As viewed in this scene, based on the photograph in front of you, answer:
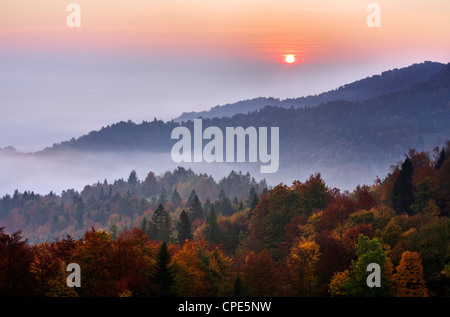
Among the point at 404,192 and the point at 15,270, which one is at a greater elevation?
the point at 404,192

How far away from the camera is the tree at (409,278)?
59406mm

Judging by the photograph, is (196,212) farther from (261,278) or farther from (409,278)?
(409,278)

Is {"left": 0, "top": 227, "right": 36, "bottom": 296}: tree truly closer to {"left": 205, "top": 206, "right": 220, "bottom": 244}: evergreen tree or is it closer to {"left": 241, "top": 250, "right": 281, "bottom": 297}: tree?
{"left": 241, "top": 250, "right": 281, "bottom": 297}: tree

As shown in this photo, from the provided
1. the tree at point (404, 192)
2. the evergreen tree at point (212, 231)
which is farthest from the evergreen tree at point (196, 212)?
the tree at point (404, 192)

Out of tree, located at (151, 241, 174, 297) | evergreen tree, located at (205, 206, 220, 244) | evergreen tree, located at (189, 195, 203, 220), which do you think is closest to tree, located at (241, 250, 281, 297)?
tree, located at (151, 241, 174, 297)

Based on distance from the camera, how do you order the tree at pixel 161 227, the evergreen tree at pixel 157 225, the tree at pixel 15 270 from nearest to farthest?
the tree at pixel 15 270 < the tree at pixel 161 227 < the evergreen tree at pixel 157 225

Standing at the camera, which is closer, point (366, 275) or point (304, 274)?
point (366, 275)

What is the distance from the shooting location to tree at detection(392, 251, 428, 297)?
59406 mm

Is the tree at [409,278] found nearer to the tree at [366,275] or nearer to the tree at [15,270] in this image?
the tree at [366,275]

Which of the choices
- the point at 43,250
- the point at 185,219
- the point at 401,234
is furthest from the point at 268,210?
the point at 43,250

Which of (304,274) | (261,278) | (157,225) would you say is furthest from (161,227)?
(304,274)

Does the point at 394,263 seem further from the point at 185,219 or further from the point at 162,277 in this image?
the point at 185,219

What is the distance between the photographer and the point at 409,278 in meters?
60.5
